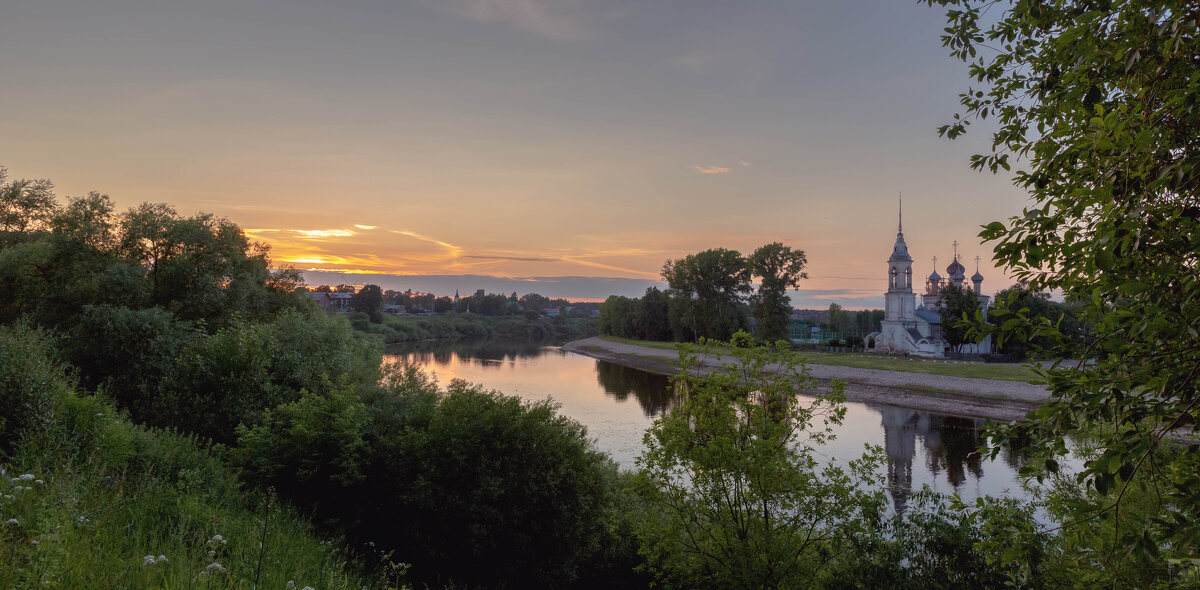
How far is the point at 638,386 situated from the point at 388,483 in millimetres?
37114

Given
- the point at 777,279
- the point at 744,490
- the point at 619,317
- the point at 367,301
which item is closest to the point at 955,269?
the point at 777,279

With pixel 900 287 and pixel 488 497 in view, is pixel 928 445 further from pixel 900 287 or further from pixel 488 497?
pixel 900 287

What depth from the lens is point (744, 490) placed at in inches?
459

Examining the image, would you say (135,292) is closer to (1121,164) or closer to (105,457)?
(105,457)

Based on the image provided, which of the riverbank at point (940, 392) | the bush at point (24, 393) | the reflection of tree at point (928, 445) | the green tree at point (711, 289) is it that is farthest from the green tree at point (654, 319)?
the bush at point (24, 393)

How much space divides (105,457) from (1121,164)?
41.2 feet

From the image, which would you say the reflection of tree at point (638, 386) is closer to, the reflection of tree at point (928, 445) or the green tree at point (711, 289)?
the reflection of tree at point (928, 445)

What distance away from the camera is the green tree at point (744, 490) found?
10359mm

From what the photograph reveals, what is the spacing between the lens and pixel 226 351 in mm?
15594

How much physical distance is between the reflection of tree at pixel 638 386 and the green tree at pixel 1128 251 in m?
28.5

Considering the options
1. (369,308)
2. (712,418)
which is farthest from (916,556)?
(369,308)

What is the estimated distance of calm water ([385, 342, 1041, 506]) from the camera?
868 inches

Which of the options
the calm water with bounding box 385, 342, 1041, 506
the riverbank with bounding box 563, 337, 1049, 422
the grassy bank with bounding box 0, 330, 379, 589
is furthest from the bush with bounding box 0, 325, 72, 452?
the riverbank with bounding box 563, 337, 1049, 422

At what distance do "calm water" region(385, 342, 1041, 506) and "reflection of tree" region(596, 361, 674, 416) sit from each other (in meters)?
0.07
